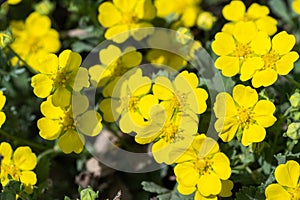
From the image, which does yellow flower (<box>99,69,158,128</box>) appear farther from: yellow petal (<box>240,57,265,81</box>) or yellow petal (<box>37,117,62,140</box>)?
yellow petal (<box>240,57,265,81</box>)

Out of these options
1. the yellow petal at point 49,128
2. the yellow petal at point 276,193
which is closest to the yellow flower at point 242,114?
the yellow petal at point 276,193

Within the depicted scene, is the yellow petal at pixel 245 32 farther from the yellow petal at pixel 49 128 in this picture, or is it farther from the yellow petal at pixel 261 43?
the yellow petal at pixel 49 128

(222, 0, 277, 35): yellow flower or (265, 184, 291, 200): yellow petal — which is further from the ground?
(222, 0, 277, 35): yellow flower

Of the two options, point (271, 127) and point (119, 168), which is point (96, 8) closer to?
point (119, 168)

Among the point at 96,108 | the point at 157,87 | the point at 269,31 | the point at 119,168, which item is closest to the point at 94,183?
the point at 119,168

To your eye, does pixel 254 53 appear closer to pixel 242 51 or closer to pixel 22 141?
pixel 242 51

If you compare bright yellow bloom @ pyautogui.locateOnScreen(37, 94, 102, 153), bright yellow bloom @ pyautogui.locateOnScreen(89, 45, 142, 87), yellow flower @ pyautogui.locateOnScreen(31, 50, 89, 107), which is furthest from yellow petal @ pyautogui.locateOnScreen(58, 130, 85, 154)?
bright yellow bloom @ pyautogui.locateOnScreen(89, 45, 142, 87)
